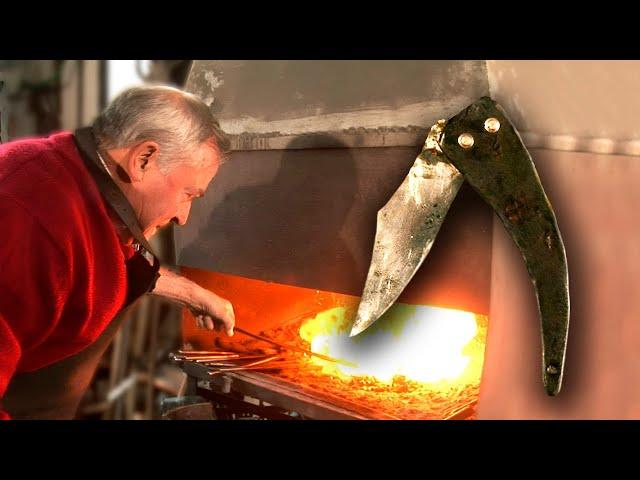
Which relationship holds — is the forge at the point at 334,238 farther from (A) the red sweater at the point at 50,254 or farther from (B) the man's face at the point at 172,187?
(A) the red sweater at the point at 50,254

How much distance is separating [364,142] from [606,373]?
19.6 inches

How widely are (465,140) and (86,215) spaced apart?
1.87 ft

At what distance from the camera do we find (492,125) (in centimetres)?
78

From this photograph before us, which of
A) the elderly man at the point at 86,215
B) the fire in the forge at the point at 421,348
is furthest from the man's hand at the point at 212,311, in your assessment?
the fire in the forge at the point at 421,348

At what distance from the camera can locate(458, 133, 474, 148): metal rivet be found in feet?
2.60

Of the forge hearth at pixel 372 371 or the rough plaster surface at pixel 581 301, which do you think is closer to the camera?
the rough plaster surface at pixel 581 301

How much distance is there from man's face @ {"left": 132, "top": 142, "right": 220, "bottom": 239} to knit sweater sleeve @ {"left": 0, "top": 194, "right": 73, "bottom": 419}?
0.17m

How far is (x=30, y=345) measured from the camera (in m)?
0.85

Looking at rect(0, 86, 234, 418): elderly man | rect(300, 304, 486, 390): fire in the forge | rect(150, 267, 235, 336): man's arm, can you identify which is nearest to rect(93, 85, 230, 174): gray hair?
rect(0, 86, 234, 418): elderly man

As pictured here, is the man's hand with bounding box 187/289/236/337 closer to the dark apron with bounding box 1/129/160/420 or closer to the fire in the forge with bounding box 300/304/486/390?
the dark apron with bounding box 1/129/160/420

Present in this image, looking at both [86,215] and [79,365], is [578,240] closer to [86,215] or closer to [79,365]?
[86,215]

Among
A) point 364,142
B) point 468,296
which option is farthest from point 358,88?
point 468,296

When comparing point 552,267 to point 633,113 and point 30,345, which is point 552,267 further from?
point 30,345

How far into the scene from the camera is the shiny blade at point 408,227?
0.82 metres
